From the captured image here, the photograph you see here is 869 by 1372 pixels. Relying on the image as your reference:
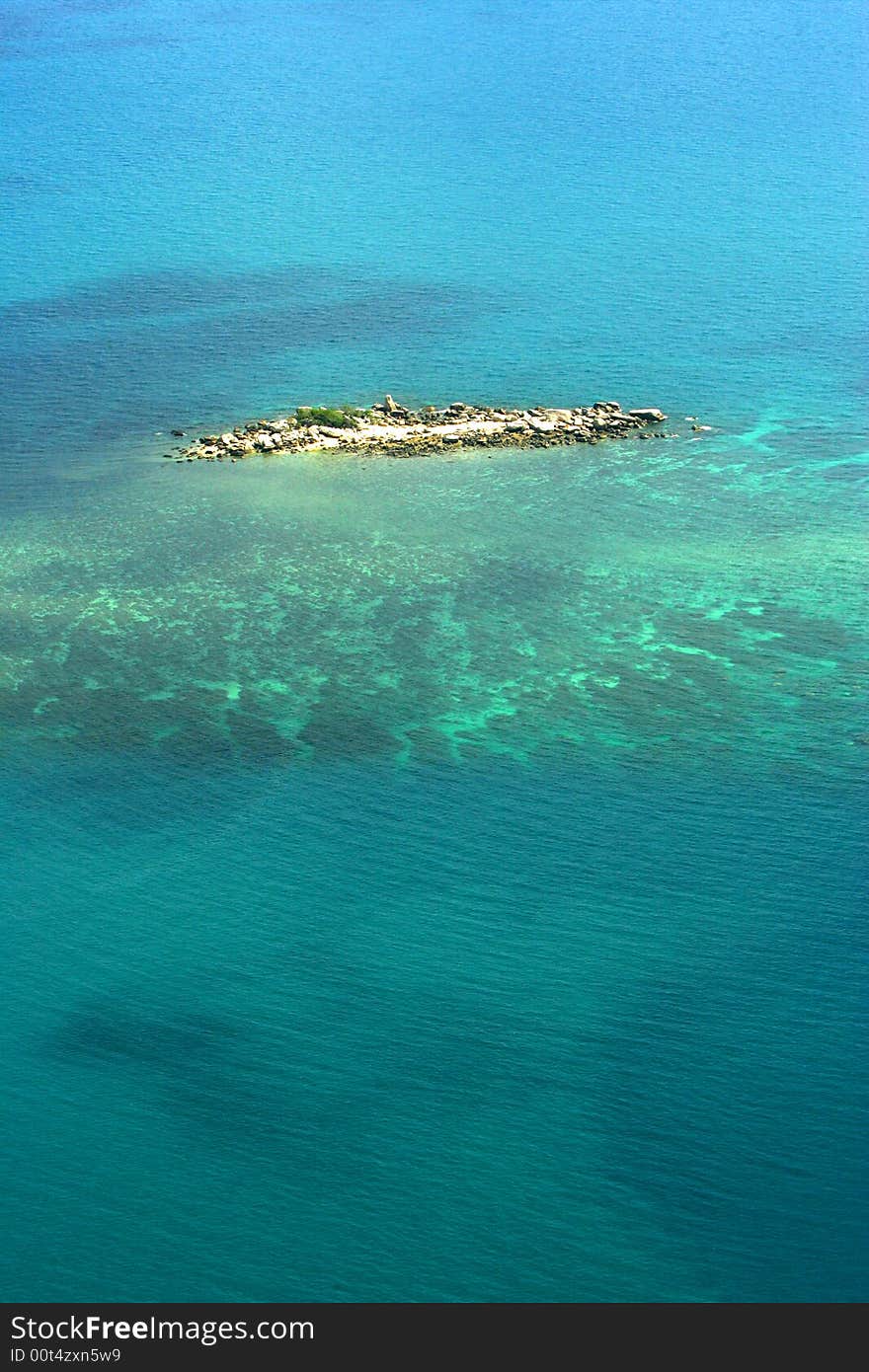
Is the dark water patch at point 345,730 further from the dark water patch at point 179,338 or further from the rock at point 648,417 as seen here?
the dark water patch at point 179,338

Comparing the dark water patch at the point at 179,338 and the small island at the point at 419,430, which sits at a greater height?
the dark water patch at the point at 179,338

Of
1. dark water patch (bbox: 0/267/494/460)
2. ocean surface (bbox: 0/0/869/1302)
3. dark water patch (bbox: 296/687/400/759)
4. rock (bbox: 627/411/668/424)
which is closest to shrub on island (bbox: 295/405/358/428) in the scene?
dark water patch (bbox: 0/267/494/460)

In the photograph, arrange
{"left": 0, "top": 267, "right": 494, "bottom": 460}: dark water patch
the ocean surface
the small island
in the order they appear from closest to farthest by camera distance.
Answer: the ocean surface
the small island
{"left": 0, "top": 267, "right": 494, "bottom": 460}: dark water patch

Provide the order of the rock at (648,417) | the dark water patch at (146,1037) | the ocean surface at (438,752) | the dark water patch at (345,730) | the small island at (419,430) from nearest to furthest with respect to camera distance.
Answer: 1. the ocean surface at (438,752)
2. the dark water patch at (146,1037)
3. the dark water patch at (345,730)
4. the small island at (419,430)
5. the rock at (648,417)

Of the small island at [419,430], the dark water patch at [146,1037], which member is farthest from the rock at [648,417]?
the dark water patch at [146,1037]

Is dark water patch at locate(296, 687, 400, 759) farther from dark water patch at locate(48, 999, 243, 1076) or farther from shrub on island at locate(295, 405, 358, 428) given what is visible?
shrub on island at locate(295, 405, 358, 428)

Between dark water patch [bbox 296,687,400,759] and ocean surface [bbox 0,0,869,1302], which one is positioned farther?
dark water patch [bbox 296,687,400,759]

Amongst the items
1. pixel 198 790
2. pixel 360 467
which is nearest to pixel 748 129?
pixel 360 467

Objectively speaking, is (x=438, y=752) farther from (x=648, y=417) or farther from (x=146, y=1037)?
(x=648, y=417)
